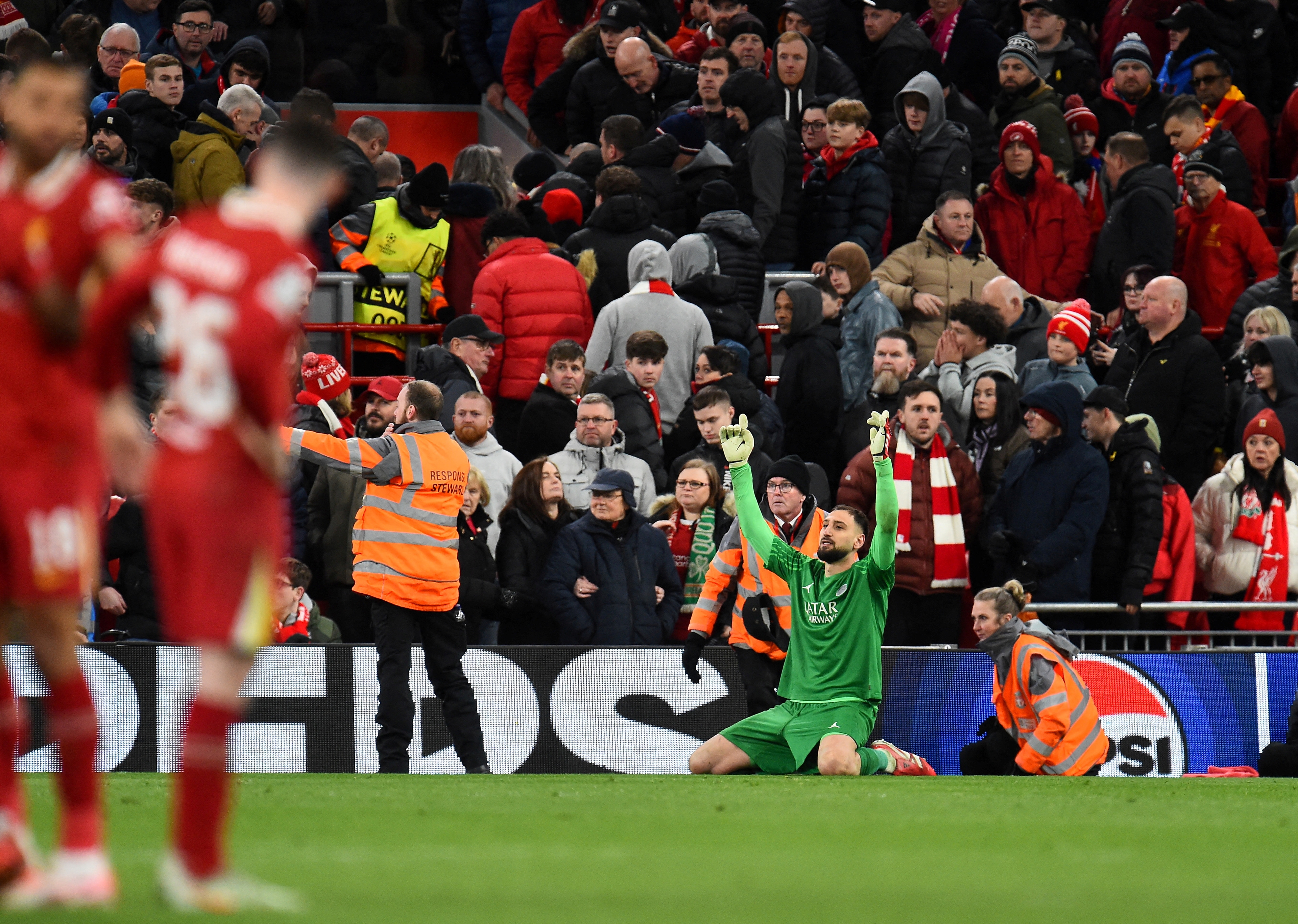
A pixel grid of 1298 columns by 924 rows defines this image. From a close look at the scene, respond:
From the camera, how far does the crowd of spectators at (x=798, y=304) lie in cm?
1275

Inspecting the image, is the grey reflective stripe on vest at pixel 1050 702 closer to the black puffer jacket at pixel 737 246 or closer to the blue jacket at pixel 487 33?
the black puffer jacket at pixel 737 246

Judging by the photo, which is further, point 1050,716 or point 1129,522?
point 1129,522

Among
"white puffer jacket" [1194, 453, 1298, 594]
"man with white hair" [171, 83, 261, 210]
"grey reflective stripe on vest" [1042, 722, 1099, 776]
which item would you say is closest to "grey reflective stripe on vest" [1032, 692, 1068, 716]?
"grey reflective stripe on vest" [1042, 722, 1099, 776]

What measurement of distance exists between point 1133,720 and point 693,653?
3.19m

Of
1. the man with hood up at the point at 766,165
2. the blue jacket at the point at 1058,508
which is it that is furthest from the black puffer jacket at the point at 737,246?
the blue jacket at the point at 1058,508

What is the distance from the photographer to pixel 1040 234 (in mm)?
15766

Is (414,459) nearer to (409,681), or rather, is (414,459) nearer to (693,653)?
(409,681)

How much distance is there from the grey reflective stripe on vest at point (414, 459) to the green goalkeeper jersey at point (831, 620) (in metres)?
1.86

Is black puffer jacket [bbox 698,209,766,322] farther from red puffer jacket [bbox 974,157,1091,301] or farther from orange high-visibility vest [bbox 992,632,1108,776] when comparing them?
orange high-visibility vest [bbox 992,632,1108,776]

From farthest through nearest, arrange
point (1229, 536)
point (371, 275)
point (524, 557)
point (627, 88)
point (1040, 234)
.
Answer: point (627, 88), point (1040, 234), point (371, 275), point (1229, 536), point (524, 557)

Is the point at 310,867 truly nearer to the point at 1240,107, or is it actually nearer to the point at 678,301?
the point at 678,301

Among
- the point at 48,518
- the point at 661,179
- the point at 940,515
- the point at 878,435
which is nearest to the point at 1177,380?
the point at 940,515

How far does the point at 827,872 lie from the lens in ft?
19.8

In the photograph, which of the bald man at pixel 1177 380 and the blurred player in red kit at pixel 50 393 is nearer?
the blurred player in red kit at pixel 50 393
